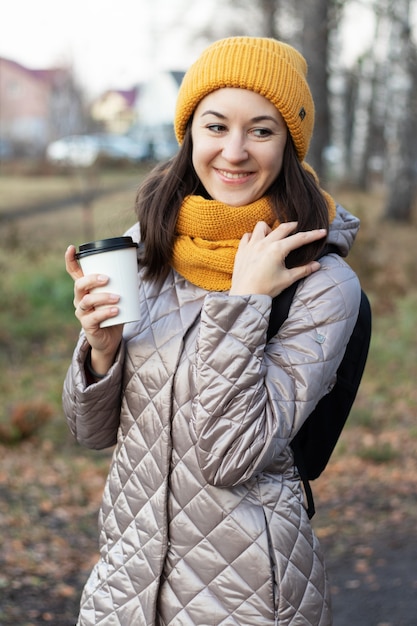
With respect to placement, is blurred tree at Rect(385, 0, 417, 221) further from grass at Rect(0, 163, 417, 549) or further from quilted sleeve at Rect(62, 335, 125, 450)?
quilted sleeve at Rect(62, 335, 125, 450)

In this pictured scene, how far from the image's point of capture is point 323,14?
28.2 feet

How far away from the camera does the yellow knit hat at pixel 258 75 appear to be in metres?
1.80

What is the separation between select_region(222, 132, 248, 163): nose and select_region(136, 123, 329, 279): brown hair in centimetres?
14

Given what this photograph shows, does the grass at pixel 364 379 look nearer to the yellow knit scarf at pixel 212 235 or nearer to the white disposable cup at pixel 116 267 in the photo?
the yellow knit scarf at pixel 212 235

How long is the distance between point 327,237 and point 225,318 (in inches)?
15.3

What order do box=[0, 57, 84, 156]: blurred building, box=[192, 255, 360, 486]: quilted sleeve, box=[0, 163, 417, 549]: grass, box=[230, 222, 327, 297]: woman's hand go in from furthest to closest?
box=[0, 57, 84, 156]: blurred building → box=[0, 163, 417, 549]: grass → box=[230, 222, 327, 297]: woman's hand → box=[192, 255, 360, 486]: quilted sleeve

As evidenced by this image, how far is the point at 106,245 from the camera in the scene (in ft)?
5.82

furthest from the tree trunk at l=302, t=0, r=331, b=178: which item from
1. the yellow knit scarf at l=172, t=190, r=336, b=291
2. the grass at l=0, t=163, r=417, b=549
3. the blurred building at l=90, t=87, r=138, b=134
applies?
the blurred building at l=90, t=87, r=138, b=134

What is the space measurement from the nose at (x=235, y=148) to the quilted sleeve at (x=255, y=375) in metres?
0.36

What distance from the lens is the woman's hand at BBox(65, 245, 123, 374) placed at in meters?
1.79

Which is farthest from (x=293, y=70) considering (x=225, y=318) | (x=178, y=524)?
(x=178, y=524)

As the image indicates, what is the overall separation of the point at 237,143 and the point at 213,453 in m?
0.74

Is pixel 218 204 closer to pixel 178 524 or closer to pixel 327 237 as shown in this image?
pixel 327 237

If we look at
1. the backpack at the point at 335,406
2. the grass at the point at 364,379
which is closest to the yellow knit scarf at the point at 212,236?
the backpack at the point at 335,406
